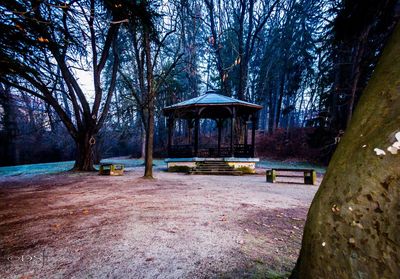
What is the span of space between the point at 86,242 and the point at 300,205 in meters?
4.47

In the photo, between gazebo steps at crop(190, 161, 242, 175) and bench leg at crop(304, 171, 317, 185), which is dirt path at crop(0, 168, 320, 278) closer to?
bench leg at crop(304, 171, 317, 185)

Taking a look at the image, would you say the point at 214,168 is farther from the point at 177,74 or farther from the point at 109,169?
the point at 177,74

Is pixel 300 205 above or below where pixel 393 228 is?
below

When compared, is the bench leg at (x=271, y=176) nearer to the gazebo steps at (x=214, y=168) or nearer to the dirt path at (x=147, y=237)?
the gazebo steps at (x=214, y=168)

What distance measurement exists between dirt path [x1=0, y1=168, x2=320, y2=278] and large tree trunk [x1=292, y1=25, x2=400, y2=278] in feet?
4.28

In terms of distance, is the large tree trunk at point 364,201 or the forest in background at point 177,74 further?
the forest in background at point 177,74

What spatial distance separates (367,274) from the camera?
797 mm

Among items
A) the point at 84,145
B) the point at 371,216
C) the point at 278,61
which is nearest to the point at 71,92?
the point at 84,145

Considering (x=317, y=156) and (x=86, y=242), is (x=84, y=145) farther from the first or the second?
(x=317, y=156)

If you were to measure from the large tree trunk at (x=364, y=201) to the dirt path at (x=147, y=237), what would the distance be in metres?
1.30

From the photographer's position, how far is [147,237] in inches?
111

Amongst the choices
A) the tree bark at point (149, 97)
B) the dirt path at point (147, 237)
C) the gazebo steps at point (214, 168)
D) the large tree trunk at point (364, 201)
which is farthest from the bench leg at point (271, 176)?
the large tree trunk at point (364, 201)

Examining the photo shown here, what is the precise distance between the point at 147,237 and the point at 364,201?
2.69 metres

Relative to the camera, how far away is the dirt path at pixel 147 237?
2096mm
